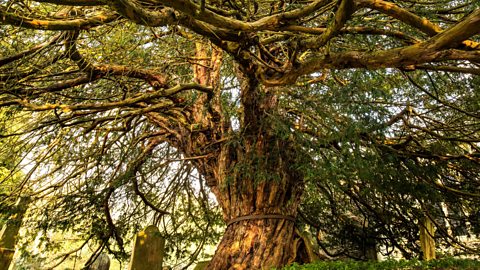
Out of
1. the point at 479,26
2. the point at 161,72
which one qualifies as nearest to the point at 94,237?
the point at 161,72

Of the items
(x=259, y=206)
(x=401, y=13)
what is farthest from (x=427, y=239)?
(x=401, y=13)

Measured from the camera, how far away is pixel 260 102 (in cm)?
447

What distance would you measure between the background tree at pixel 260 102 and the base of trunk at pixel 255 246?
0.04 feet

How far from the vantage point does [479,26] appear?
1.94 metres

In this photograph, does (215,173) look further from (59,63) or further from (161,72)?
(59,63)

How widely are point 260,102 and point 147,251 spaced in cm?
217

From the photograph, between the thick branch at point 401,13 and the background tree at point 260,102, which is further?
the background tree at point 260,102

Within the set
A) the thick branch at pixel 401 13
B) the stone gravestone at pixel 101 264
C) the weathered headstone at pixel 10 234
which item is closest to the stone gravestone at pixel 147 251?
the weathered headstone at pixel 10 234

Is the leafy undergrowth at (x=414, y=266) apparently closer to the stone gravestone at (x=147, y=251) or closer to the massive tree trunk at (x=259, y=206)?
the massive tree trunk at (x=259, y=206)

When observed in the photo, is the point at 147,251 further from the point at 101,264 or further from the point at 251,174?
the point at 101,264

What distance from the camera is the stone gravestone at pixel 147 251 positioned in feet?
11.5

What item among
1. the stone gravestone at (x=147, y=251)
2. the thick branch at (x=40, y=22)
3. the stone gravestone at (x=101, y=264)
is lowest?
the stone gravestone at (x=101, y=264)

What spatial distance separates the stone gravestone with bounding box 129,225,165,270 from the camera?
3496 mm

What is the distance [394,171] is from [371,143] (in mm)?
361
